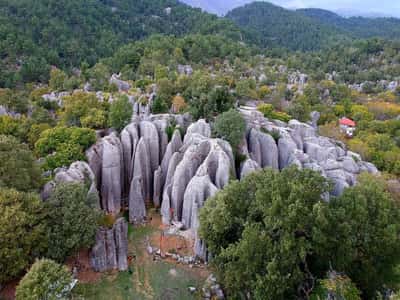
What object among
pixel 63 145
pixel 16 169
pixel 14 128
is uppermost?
pixel 63 145

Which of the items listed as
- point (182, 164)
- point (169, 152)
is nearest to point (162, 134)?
point (169, 152)

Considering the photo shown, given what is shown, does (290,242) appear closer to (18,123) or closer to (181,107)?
(181,107)

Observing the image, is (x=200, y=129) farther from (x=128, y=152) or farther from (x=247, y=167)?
(x=128, y=152)

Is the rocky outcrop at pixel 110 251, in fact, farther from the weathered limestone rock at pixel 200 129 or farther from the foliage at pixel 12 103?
the foliage at pixel 12 103

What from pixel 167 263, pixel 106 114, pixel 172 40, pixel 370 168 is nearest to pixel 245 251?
pixel 167 263

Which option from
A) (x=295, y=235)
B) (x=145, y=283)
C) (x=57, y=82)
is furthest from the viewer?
(x=57, y=82)
